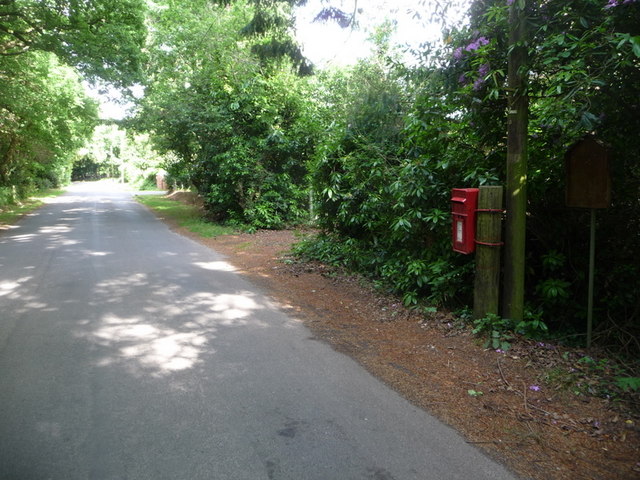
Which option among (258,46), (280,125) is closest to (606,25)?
(258,46)

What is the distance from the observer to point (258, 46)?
29.5 ft

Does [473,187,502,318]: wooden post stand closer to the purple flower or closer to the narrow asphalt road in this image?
the purple flower

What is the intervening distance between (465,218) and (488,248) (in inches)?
17.5

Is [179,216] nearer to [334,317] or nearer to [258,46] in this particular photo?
[258,46]

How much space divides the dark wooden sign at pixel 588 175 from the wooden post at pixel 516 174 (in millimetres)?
505

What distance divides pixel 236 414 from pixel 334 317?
3.04 metres

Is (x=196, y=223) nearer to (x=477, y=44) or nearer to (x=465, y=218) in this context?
(x=465, y=218)

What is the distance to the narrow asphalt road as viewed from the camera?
3102 millimetres

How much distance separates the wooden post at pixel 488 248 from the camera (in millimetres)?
5469

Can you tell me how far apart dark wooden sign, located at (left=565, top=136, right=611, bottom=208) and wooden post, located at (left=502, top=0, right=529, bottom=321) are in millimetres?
505

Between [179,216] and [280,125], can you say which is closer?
[280,125]

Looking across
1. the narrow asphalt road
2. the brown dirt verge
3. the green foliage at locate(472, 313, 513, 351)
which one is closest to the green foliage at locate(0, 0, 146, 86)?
the narrow asphalt road

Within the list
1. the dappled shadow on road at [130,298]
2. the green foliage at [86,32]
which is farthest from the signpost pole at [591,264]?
the green foliage at [86,32]

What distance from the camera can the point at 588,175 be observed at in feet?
15.5
